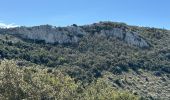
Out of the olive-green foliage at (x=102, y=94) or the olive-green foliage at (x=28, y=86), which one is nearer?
the olive-green foliage at (x=28, y=86)

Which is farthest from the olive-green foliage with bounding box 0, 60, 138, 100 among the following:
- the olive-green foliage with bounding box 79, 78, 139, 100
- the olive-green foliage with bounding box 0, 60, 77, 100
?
the olive-green foliage with bounding box 79, 78, 139, 100

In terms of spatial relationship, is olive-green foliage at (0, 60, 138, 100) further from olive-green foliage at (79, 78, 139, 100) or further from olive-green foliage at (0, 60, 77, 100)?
olive-green foliage at (79, 78, 139, 100)

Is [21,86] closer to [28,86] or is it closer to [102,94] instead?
[28,86]

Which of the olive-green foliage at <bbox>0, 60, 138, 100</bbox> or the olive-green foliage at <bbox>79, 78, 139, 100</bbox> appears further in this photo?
the olive-green foliage at <bbox>79, 78, 139, 100</bbox>

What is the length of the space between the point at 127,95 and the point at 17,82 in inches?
1307

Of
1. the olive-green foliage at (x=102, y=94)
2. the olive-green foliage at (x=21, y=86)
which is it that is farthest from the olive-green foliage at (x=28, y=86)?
the olive-green foliage at (x=102, y=94)

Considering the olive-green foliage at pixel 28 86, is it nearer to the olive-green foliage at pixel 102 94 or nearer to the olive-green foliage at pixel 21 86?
the olive-green foliage at pixel 21 86

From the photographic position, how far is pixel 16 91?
63.9m

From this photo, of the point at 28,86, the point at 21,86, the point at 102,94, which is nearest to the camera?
the point at 21,86

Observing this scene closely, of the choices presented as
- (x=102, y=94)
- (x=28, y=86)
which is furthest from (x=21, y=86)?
(x=102, y=94)

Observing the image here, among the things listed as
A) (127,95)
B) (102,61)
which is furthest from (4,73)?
(102,61)

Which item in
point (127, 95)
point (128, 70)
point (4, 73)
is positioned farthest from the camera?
point (128, 70)

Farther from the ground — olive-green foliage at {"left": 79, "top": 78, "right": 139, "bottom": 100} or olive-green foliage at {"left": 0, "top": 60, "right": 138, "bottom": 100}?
olive-green foliage at {"left": 0, "top": 60, "right": 138, "bottom": 100}

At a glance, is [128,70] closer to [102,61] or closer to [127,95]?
[102,61]
